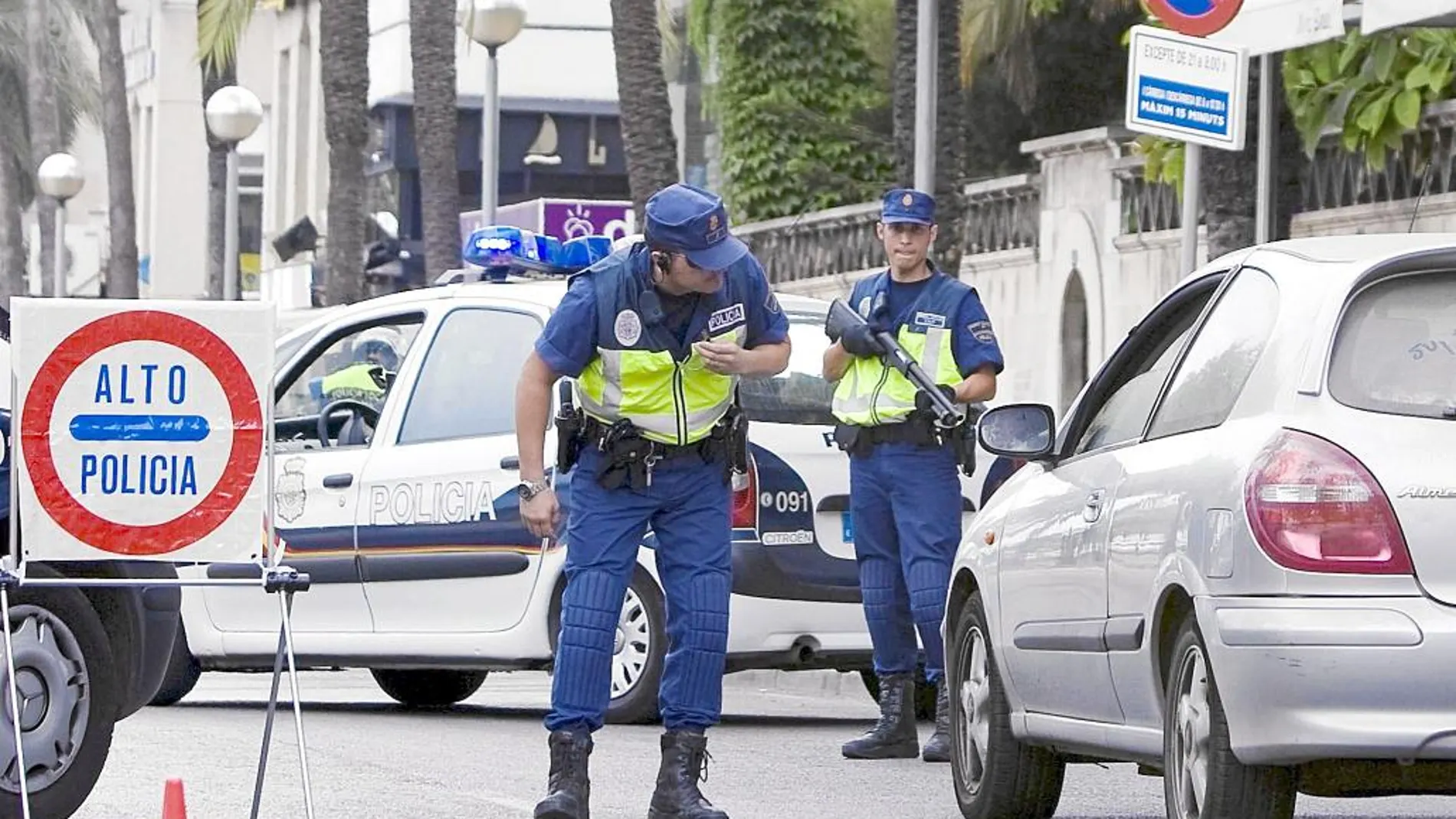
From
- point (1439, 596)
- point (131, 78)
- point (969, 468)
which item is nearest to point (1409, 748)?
point (1439, 596)

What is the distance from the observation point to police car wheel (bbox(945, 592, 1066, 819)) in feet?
28.4

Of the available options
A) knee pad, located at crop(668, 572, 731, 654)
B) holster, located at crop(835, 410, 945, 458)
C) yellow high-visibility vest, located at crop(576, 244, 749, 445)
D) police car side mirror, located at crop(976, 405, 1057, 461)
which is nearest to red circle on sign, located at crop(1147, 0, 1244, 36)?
holster, located at crop(835, 410, 945, 458)

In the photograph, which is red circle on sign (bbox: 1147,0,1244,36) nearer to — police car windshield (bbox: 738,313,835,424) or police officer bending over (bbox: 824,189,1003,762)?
police car windshield (bbox: 738,313,835,424)

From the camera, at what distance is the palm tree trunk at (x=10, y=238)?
56.3 meters

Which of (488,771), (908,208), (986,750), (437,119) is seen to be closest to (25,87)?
(437,119)

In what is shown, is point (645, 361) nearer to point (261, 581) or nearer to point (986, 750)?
point (986, 750)

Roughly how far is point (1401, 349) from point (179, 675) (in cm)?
733

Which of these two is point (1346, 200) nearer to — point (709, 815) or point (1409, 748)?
point (709, 815)

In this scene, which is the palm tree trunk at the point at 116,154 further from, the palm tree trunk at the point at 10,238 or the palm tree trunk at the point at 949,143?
the palm tree trunk at the point at 949,143

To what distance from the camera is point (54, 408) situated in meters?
7.13

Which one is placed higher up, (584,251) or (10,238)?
(10,238)

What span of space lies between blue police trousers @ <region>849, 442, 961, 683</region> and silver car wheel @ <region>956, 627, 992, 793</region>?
1333mm

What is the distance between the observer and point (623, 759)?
10672 millimetres

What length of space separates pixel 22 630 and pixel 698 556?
1.75m
